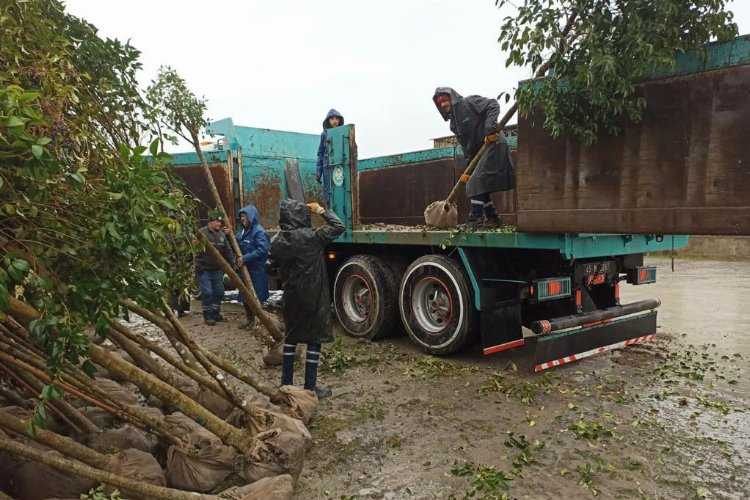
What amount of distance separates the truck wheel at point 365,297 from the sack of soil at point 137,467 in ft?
11.4

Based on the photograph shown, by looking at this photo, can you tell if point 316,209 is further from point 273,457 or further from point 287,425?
point 273,457

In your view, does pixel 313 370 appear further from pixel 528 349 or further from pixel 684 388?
pixel 684 388

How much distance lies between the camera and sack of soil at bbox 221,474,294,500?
2.54 m

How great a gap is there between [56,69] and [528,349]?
16.6 feet

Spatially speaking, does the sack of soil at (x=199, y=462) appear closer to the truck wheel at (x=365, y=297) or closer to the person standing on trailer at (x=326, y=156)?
the truck wheel at (x=365, y=297)

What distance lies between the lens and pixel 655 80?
3395 millimetres

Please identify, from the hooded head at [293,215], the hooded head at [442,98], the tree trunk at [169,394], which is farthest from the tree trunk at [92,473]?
the hooded head at [442,98]

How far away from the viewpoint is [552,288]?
4.73 m

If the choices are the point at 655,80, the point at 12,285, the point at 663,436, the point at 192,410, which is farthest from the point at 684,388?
the point at 12,285

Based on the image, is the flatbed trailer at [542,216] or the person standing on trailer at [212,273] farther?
the person standing on trailer at [212,273]

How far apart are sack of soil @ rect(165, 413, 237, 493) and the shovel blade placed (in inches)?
127

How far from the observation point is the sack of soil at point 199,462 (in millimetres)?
2764

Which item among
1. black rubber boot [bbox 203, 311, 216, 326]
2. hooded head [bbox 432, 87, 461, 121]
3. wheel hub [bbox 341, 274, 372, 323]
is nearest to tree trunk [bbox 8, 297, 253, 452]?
wheel hub [bbox 341, 274, 372, 323]

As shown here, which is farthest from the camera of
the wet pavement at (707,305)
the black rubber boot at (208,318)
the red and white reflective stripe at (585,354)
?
the black rubber boot at (208,318)
